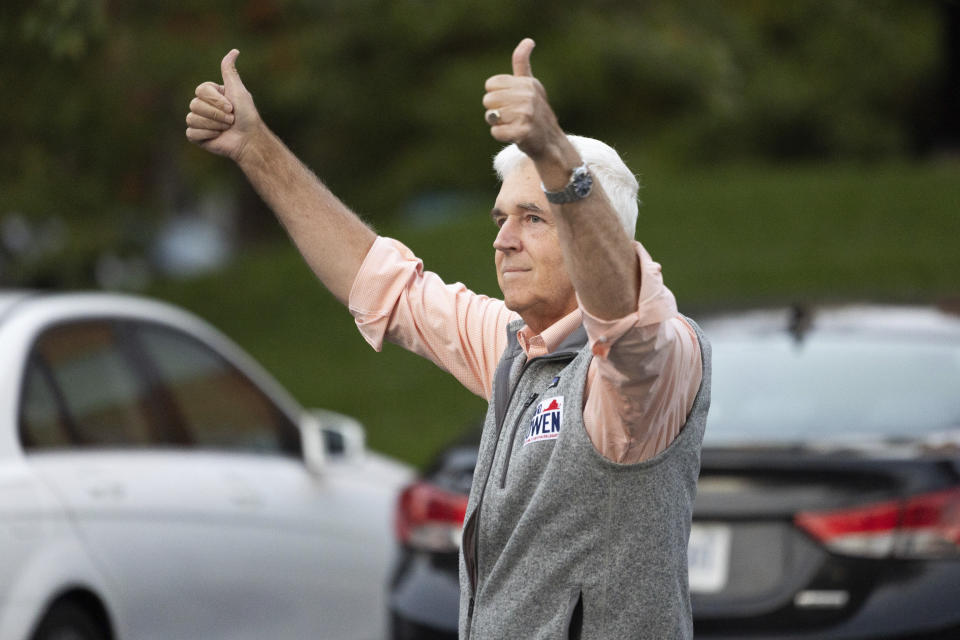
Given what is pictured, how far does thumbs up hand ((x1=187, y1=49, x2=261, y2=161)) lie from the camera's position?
3.16m

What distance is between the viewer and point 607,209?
2.37 meters

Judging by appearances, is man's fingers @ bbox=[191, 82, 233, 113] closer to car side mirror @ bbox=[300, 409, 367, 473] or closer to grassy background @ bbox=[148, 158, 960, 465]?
car side mirror @ bbox=[300, 409, 367, 473]

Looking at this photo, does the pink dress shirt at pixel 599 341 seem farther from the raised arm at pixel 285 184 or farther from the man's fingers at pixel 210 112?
the man's fingers at pixel 210 112

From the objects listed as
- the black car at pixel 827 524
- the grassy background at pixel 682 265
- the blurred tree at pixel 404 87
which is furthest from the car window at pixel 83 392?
the grassy background at pixel 682 265

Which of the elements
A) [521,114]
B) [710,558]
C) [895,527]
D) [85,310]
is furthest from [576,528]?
[85,310]

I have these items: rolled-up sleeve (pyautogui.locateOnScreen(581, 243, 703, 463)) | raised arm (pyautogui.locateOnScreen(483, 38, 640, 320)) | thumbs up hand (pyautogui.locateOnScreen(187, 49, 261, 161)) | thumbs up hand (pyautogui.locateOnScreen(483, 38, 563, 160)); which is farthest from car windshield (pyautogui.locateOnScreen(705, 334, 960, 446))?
thumbs up hand (pyautogui.locateOnScreen(483, 38, 563, 160))

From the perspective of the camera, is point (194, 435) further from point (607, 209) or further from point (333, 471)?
point (607, 209)

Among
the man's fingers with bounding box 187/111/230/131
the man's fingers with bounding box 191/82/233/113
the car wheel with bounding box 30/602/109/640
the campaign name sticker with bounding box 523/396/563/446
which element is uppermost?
the man's fingers with bounding box 191/82/233/113

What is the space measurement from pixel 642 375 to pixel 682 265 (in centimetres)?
1441

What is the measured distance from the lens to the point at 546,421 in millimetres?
2650

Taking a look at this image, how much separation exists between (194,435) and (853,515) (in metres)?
2.69

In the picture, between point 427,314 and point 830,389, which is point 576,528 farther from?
point 830,389

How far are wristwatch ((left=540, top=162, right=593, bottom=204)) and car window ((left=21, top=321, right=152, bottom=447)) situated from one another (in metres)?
3.11

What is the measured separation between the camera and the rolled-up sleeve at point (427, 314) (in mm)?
3162
